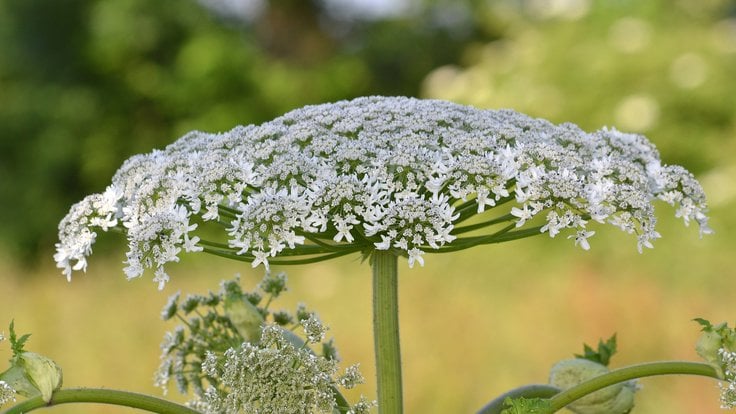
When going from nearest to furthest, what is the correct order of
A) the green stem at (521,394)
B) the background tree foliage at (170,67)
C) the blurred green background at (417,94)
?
the green stem at (521,394) → the blurred green background at (417,94) → the background tree foliage at (170,67)

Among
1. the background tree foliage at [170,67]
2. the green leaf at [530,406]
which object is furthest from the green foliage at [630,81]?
the green leaf at [530,406]

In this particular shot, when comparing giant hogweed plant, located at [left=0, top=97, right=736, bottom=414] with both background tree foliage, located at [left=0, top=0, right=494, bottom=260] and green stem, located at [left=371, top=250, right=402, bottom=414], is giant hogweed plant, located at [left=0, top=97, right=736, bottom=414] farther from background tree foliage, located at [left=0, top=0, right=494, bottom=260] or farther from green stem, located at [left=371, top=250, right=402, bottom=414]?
background tree foliage, located at [left=0, top=0, right=494, bottom=260]

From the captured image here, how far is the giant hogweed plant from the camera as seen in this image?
1.59 m

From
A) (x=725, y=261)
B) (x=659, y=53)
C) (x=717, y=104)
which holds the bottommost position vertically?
(x=725, y=261)

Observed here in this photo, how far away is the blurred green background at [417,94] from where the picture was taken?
25.7ft

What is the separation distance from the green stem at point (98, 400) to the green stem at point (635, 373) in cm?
68

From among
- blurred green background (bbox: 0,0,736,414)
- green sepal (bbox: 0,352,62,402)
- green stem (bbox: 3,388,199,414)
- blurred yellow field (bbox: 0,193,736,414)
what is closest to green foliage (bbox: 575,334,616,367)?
blurred green background (bbox: 0,0,736,414)

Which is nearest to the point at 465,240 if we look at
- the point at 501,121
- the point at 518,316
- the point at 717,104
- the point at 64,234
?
the point at 501,121

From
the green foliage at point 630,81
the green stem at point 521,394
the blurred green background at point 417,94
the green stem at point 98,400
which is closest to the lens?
the green stem at point 98,400

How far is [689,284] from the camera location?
377 inches

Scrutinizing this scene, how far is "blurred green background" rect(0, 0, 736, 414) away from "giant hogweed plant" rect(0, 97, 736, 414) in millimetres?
535

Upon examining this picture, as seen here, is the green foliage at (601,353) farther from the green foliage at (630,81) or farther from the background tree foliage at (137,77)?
the background tree foliage at (137,77)

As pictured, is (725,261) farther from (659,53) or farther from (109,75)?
(109,75)

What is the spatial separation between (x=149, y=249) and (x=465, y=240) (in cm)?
55
